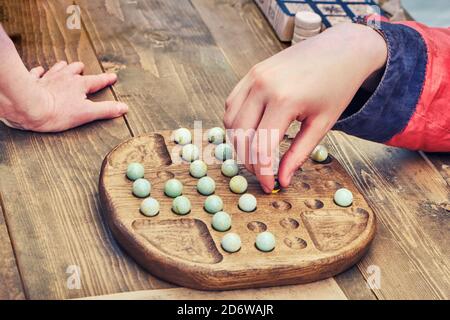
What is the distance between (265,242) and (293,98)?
18 centimetres

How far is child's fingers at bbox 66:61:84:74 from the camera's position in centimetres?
117

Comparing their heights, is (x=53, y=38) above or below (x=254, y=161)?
below

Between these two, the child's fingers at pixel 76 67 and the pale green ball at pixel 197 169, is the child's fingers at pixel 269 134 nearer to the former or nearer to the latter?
the pale green ball at pixel 197 169

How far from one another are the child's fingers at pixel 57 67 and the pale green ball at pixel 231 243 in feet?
1.75

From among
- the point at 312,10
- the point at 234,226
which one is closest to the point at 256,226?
the point at 234,226

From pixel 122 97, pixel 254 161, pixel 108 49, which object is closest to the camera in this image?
pixel 254 161

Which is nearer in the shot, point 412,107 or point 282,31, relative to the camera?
point 412,107

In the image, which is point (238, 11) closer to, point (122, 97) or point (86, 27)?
point (86, 27)

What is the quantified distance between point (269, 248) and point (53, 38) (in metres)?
0.71

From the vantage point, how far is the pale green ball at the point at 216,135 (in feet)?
3.29

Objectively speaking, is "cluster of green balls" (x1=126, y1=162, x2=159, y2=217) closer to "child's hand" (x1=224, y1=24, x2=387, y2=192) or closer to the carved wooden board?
the carved wooden board
